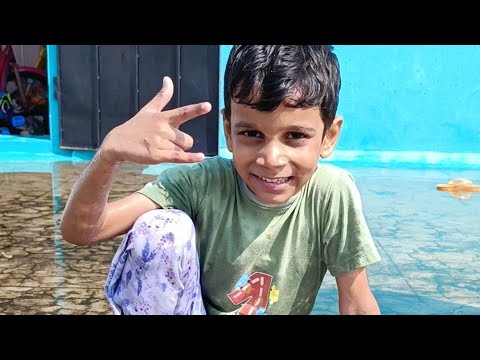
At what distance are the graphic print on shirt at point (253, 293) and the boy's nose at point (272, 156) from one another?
1.22 feet

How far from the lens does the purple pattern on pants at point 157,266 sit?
161 cm

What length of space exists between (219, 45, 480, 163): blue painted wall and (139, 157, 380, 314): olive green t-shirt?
4.40 meters

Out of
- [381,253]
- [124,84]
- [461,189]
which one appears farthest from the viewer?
[124,84]

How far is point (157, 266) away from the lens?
5.29 ft

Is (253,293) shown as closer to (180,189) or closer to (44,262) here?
(180,189)

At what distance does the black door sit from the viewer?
6352 mm

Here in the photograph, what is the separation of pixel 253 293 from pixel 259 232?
179 millimetres

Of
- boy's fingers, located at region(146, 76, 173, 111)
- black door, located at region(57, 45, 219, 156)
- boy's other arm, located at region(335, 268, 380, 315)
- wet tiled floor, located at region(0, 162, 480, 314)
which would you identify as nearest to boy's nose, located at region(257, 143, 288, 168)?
boy's fingers, located at region(146, 76, 173, 111)

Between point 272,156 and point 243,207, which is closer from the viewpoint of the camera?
point 272,156

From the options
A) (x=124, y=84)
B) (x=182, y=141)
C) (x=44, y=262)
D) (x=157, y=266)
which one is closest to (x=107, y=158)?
(x=182, y=141)

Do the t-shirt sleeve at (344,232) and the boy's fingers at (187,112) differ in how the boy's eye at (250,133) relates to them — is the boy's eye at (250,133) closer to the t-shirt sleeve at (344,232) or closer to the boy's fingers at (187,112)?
the boy's fingers at (187,112)

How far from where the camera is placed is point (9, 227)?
4004 mm

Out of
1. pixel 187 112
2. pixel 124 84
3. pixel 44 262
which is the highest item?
pixel 187 112

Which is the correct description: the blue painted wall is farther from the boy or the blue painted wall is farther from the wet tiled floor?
the boy
